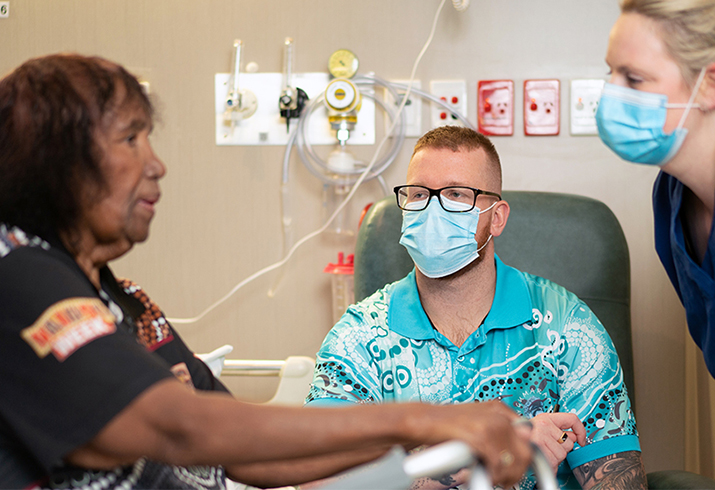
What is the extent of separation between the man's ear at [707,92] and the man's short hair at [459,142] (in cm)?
54

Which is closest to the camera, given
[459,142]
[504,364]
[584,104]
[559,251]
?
[504,364]

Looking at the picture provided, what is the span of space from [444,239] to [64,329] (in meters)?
0.96

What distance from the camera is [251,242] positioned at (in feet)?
7.66

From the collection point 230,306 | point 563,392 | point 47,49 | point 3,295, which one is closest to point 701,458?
point 563,392

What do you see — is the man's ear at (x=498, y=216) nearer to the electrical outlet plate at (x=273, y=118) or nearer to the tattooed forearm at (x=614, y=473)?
the tattooed forearm at (x=614, y=473)

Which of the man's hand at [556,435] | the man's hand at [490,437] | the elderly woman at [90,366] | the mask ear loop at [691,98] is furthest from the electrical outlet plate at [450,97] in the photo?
the man's hand at [490,437]

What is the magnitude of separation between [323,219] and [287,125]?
0.36 m

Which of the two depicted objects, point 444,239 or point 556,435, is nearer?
point 556,435

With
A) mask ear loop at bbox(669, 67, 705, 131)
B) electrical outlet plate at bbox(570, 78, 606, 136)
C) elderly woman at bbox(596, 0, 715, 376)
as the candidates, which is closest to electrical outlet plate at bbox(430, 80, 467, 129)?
electrical outlet plate at bbox(570, 78, 606, 136)

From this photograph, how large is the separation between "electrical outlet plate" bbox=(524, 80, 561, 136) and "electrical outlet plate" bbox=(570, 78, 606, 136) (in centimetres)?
5

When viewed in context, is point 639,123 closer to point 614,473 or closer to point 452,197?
point 452,197

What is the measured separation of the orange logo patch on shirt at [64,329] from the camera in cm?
68

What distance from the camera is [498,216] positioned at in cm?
159

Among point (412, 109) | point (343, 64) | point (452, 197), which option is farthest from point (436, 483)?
point (343, 64)
